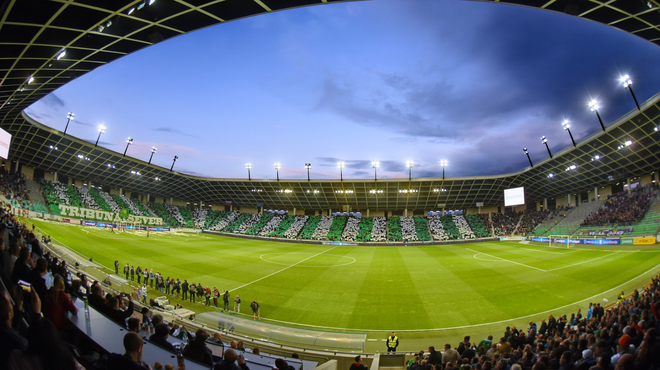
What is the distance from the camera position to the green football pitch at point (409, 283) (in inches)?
651

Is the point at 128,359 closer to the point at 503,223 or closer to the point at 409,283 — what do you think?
the point at 409,283

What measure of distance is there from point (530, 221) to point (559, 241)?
16.7 meters

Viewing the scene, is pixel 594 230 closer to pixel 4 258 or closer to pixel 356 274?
pixel 356 274

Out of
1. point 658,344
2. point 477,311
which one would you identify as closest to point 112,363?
point 658,344

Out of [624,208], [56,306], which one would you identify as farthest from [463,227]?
[56,306]

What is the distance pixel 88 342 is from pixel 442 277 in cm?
2696

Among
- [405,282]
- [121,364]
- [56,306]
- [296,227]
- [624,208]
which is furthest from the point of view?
[296,227]

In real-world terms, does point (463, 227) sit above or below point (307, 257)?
above

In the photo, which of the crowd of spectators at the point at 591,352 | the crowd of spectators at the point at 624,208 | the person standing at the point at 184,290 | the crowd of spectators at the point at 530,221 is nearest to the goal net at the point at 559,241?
the crowd of spectators at the point at 624,208

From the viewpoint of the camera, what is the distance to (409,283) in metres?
24.3

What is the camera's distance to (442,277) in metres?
26.0

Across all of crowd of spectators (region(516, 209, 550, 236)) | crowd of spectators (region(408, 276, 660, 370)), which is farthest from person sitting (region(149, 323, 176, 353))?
crowd of spectators (region(516, 209, 550, 236))

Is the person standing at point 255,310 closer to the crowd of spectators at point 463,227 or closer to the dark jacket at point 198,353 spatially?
the dark jacket at point 198,353

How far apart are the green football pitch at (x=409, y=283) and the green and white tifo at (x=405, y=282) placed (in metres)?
0.06
